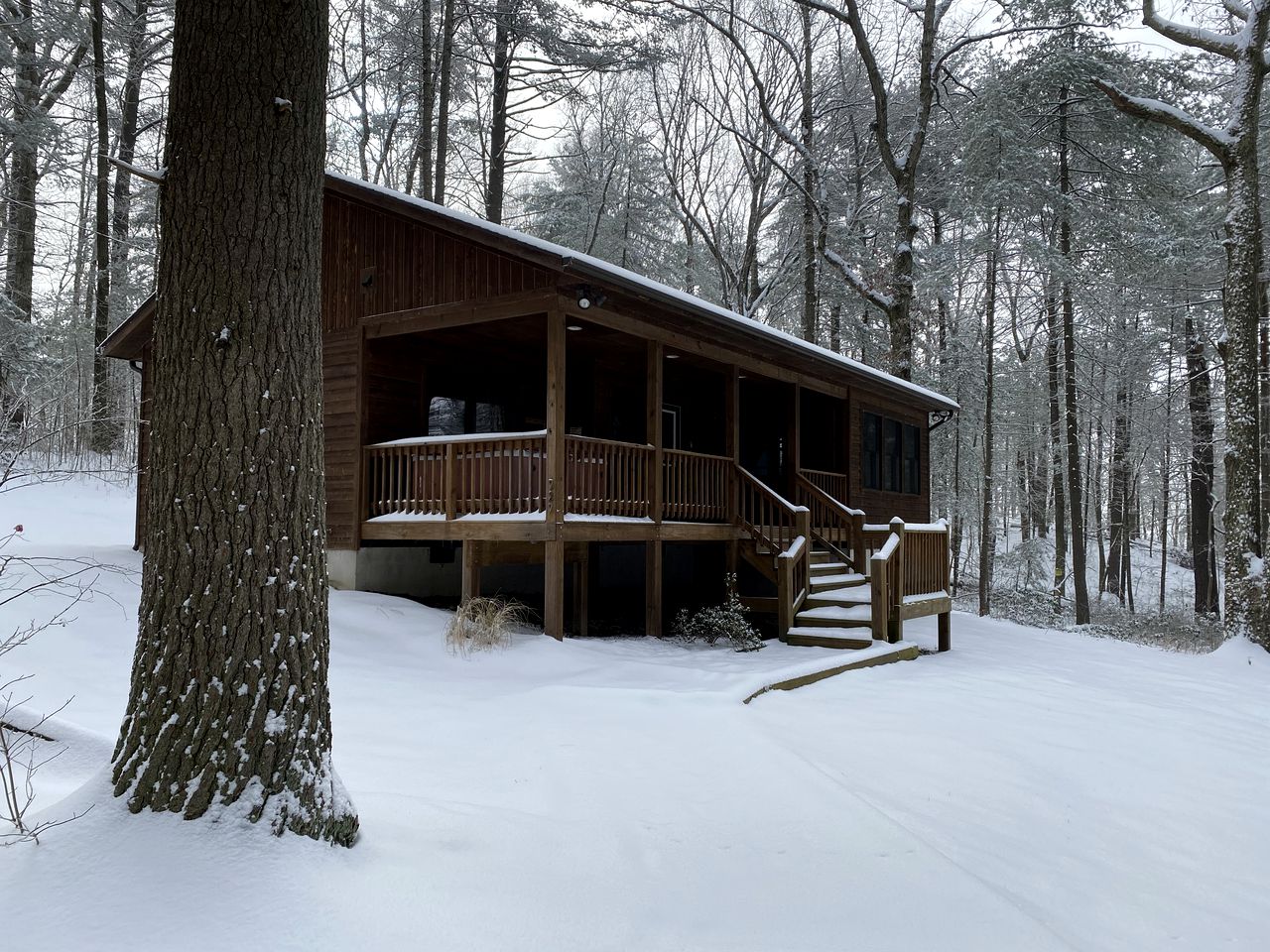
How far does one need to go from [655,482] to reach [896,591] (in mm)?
3223

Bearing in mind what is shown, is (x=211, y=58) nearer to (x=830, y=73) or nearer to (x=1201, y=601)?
(x=830, y=73)

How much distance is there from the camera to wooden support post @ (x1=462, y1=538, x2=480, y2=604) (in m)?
10.1

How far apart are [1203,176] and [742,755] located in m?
22.4

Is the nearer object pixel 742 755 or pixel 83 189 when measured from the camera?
pixel 742 755

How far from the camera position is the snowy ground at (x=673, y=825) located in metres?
Answer: 3.07

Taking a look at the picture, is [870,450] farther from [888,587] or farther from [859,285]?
[888,587]

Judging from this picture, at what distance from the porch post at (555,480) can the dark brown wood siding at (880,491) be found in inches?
327

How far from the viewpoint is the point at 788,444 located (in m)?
14.6

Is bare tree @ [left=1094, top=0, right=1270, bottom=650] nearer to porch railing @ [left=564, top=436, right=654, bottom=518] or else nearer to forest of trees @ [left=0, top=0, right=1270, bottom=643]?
forest of trees @ [left=0, top=0, right=1270, bottom=643]

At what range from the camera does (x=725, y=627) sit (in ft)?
34.7

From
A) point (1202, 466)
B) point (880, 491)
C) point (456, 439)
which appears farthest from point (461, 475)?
point (1202, 466)

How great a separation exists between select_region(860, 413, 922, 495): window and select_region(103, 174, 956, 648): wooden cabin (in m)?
2.68

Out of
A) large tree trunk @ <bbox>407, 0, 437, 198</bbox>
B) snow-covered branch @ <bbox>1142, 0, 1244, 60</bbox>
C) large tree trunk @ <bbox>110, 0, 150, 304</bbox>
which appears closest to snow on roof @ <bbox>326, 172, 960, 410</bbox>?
snow-covered branch @ <bbox>1142, 0, 1244, 60</bbox>

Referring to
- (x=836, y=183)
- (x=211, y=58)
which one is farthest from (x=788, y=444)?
(x=836, y=183)
